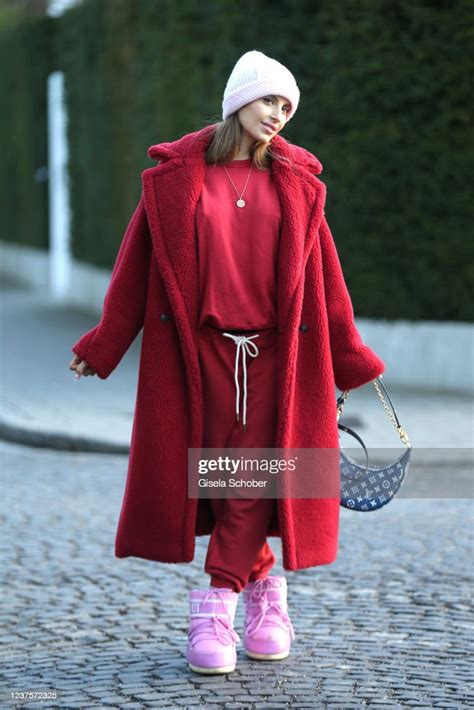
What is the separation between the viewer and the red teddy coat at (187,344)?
4.35 metres

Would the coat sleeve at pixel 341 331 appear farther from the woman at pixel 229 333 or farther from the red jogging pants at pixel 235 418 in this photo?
the red jogging pants at pixel 235 418

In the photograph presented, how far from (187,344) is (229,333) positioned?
0.40 feet

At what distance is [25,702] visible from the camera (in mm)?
4176

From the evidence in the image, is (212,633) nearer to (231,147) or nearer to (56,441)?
(231,147)

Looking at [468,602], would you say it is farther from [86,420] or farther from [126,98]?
[126,98]

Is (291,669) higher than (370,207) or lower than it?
lower

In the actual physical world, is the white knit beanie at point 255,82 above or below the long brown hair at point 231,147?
above

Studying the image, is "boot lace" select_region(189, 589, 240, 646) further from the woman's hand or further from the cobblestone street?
the woman's hand

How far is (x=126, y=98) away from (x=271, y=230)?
12.6 meters

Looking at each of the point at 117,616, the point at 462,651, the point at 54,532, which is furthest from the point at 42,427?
the point at 462,651

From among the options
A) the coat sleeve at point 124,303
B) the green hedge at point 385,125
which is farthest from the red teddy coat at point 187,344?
the green hedge at point 385,125

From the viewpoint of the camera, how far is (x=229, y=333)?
4348 mm

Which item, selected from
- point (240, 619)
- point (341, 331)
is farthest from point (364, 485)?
point (240, 619)

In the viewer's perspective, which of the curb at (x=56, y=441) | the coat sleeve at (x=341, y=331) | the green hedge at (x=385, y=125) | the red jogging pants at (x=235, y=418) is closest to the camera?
the red jogging pants at (x=235, y=418)
